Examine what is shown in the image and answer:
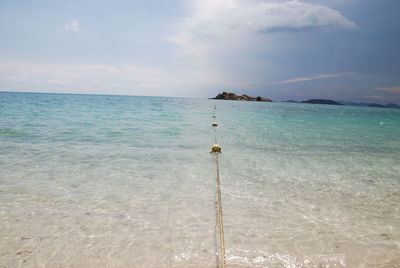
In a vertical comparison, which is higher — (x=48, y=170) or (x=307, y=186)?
(x=48, y=170)

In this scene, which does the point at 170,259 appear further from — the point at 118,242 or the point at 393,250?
the point at 393,250

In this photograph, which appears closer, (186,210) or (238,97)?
(186,210)

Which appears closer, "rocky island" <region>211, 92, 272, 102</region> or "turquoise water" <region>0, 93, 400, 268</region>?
"turquoise water" <region>0, 93, 400, 268</region>

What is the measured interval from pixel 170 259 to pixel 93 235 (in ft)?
3.77

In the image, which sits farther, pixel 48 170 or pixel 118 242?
pixel 48 170

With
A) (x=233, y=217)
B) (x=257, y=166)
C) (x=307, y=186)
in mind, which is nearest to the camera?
(x=233, y=217)

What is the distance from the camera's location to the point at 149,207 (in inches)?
151

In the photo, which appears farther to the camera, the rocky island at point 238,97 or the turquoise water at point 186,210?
the rocky island at point 238,97

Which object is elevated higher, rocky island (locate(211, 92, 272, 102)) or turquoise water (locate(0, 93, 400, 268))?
rocky island (locate(211, 92, 272, 102))

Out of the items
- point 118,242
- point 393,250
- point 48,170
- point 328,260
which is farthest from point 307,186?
point 48,170

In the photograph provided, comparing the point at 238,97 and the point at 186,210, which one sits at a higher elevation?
the point at 238,97

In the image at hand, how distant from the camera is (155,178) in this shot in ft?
17.1

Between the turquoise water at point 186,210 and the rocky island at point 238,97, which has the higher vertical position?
the rocky island at point 238,97

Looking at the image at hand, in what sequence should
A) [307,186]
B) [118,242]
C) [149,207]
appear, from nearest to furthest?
[118,242] < [149,207] < [307,186]
